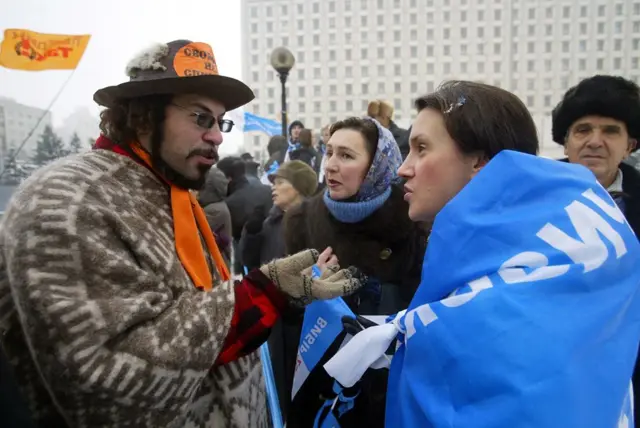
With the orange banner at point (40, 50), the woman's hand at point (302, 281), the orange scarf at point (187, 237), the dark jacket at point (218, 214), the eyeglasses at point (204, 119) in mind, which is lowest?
the dark jacket at point (218, 214)

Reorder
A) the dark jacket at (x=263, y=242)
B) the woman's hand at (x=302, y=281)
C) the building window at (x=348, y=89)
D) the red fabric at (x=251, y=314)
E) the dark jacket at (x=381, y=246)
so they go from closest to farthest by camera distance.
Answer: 1. the red fabric at (x=251, y=314)
2. the woman's hand at (x=302, y=281)
3. the dark jacket at (x=381, y=246)
4. the dark jacket at (x=263, y=242)
5. the building window at (x=348, y=89)

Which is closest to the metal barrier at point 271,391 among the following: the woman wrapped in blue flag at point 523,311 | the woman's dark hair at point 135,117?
the woman's dark hair at point 135,117

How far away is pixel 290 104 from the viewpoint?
77125 mm

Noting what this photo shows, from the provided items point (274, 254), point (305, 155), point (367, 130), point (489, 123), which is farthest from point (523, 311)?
point (305, 155)

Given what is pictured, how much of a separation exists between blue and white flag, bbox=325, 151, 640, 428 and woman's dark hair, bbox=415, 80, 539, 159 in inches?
7.8

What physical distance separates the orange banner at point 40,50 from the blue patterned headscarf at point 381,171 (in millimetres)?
3237

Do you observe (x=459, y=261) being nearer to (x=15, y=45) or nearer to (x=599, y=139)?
(x=599, y=139)

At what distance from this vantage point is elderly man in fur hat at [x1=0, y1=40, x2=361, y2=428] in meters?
1.14

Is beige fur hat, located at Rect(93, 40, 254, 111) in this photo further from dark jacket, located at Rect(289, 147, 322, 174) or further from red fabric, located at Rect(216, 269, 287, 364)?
dark jacket, located at Rect(289, 147, 322, 174)

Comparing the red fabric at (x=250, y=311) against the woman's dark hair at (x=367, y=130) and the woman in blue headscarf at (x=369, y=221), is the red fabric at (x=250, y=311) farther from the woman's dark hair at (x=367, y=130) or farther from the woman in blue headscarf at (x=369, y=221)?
the woman's dark hair at (x=367, y=130)

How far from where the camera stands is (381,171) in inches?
96.8

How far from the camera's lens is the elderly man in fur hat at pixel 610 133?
2.27 m

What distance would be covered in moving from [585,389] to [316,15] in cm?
8199

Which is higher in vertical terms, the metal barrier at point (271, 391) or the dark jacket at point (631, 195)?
the dark jacket at point (631, 195)
